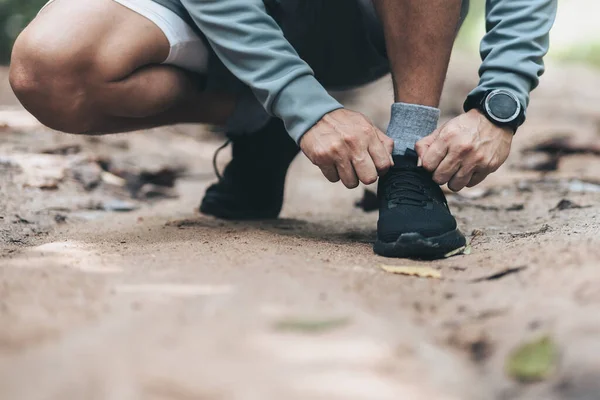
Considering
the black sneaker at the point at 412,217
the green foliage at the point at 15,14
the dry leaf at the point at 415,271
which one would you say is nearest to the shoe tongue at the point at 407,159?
the black sneaker at the point at 412,217

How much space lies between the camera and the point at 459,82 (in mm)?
5402

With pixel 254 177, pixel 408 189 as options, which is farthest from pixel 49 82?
pixel 408 189

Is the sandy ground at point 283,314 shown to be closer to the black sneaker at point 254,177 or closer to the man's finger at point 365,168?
the man's finger at point 365,168

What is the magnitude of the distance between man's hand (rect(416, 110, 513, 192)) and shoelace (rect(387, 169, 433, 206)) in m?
0.04

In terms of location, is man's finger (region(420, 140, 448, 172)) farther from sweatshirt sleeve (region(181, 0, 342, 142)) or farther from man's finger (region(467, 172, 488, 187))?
sweatshirt sleeve (region(181, 0, 342, 142))

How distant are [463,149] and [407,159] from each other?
0.51ft

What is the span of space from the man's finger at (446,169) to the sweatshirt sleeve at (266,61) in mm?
289

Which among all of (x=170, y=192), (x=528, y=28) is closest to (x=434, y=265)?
(x=528, y=28)

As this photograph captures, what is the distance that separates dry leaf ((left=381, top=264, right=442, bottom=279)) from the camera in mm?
1273

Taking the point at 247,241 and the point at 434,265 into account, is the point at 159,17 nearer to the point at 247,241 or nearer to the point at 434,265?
the point at 247,241

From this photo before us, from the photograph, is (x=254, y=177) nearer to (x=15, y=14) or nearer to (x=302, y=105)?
(x=302, y=105)

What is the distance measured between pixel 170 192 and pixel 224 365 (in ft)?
7.66

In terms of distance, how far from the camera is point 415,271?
129 cm

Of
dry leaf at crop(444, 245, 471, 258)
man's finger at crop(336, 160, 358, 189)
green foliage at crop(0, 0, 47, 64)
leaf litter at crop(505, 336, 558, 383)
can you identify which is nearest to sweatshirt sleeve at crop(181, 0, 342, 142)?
man's finger at crop(336, 160, 358, 189)
